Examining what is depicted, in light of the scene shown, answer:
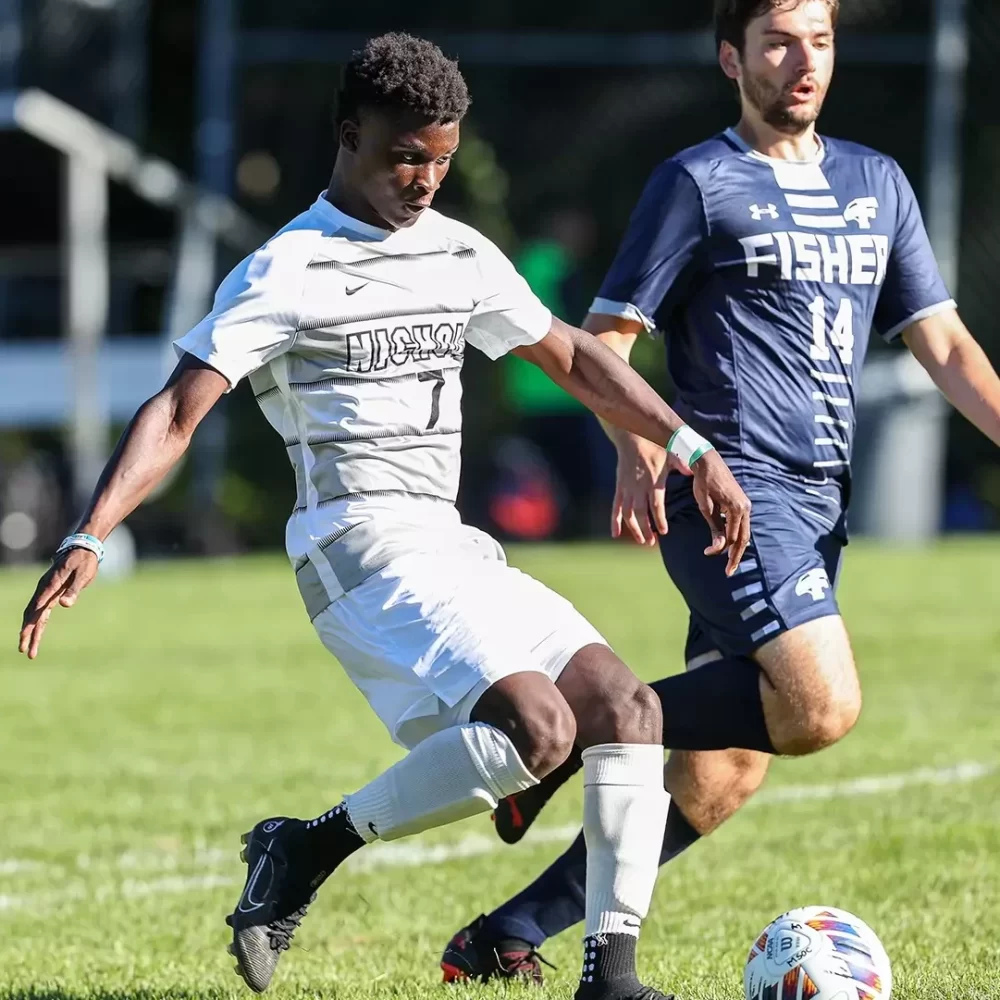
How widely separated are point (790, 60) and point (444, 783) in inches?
81.4

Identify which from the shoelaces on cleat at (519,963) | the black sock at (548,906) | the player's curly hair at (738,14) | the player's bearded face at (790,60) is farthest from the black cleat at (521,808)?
the player's curly hair at (738,14)

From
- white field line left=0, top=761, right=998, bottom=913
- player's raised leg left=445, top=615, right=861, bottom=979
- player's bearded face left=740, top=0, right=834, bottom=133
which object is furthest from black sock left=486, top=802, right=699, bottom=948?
player's bearded face left=740, top=0, right=834, bottom=133

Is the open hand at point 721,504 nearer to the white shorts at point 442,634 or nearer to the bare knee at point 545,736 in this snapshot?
the white shorts at point 442,634

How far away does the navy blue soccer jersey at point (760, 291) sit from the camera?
4.89 metres

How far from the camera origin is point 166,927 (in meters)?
5.39

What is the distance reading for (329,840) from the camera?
14.2 feet

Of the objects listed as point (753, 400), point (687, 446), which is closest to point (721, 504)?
point (687, 446)

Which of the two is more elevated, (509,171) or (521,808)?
(521,808)

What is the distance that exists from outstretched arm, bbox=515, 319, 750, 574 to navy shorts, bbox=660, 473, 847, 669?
27 cm

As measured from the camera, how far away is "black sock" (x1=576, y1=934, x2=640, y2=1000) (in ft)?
12.8

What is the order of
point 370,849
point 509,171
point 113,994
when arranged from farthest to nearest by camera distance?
point 509,171, point 370,849, point 113,994

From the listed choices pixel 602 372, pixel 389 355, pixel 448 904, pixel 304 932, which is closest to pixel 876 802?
pixel 448 904

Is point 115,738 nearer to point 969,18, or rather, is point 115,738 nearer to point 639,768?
point 639,768

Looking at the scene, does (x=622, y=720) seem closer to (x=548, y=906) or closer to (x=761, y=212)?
Answer: (x=548, y=906)
